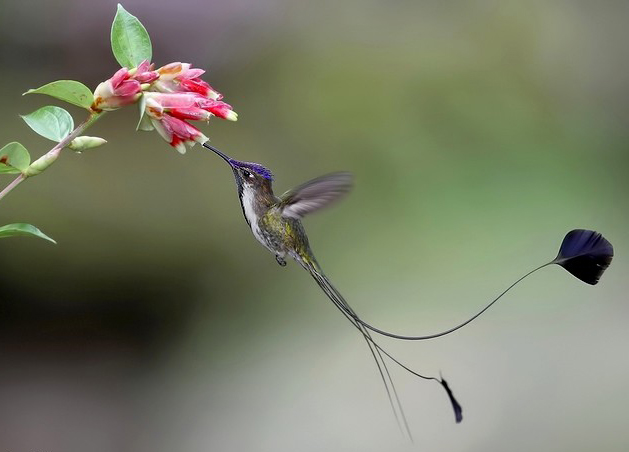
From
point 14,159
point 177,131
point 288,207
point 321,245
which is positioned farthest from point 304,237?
point 321,245

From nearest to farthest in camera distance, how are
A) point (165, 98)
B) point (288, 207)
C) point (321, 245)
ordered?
point (165, 98), point (288, 207), point (321, 245)

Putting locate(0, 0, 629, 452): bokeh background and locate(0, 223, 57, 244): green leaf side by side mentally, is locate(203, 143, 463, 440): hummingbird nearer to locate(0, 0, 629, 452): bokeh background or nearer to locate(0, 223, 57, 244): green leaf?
locate(0, 223, 57, 244): green leaf

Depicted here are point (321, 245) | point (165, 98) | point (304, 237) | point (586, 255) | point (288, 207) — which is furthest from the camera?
point (321, 245)

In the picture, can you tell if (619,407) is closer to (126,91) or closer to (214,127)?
(214,127)

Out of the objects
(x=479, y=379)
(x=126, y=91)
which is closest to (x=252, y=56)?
(x=479, y=379)

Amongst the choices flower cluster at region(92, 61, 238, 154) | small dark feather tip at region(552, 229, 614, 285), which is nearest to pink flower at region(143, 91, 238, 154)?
flower cluster at region(92, 61, 238, 154)

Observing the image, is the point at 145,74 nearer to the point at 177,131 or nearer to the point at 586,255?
the point at 177,131
